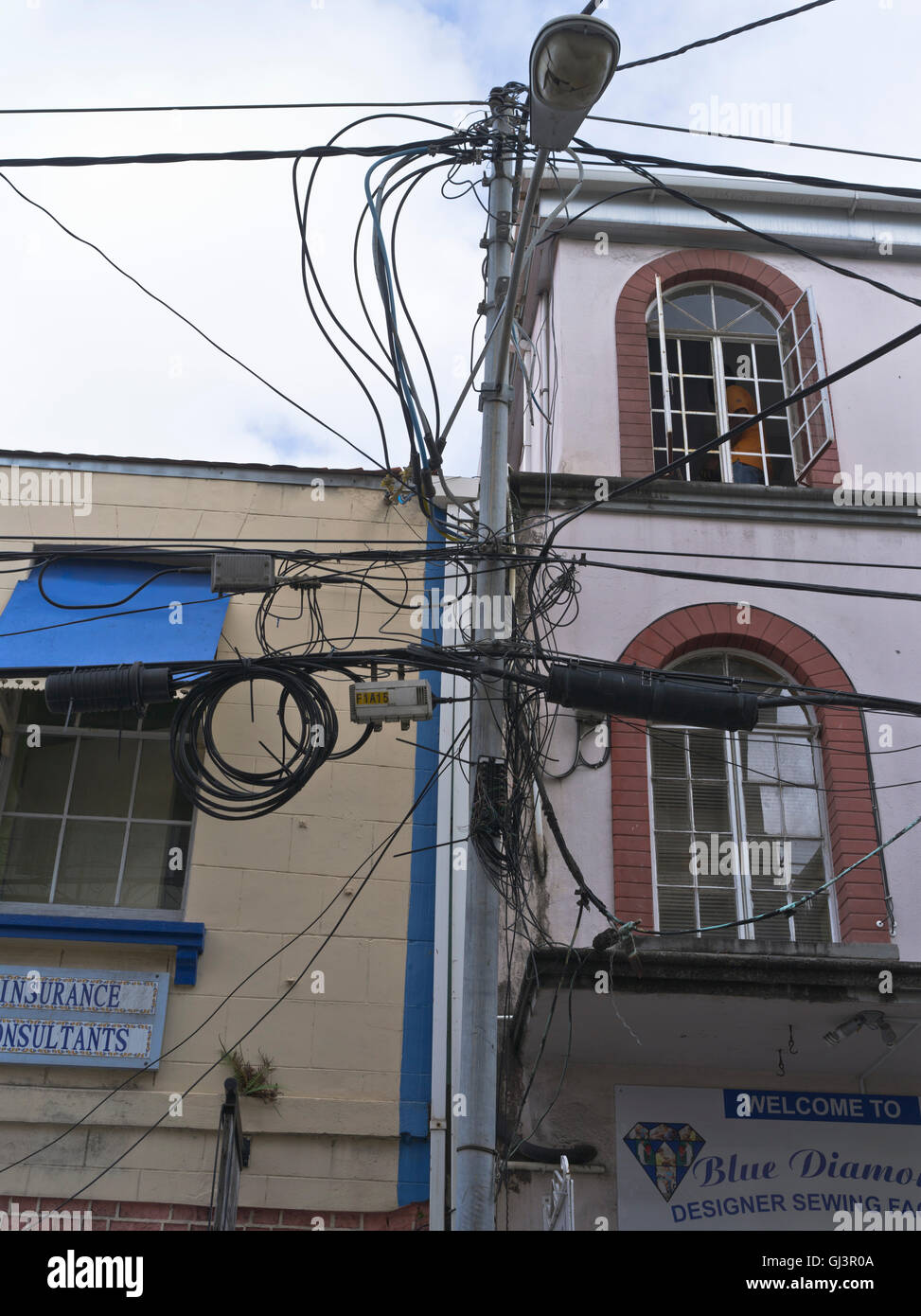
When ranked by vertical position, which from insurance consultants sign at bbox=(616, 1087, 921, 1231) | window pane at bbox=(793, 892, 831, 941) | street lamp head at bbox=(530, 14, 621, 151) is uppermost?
street lamp head at bbox=(530, 14, 621, 151)

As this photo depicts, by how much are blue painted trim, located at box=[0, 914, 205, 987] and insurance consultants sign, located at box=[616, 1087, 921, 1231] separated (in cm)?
291

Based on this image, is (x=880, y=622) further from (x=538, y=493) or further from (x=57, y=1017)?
(x=57, y=1017)

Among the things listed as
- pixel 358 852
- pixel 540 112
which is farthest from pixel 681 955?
pixel 540 112

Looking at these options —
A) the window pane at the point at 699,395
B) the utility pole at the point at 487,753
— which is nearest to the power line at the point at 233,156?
the utility pole at the point at 487,753

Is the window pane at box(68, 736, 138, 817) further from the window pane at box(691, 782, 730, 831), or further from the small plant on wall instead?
the window pane at box(691, 782, 730, 831)

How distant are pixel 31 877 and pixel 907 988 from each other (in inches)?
231

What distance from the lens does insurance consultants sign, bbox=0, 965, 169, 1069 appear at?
852 cm

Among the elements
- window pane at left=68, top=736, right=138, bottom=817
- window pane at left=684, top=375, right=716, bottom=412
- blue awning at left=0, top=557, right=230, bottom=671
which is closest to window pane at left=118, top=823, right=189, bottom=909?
window pane at left=68, top=736, right=138, bottom=817

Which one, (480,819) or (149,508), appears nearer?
(480,819)

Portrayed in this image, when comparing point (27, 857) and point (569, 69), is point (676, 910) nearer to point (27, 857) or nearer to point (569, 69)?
point (27, 857)

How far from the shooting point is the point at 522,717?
751 centimetres

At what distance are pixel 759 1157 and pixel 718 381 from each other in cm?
640
